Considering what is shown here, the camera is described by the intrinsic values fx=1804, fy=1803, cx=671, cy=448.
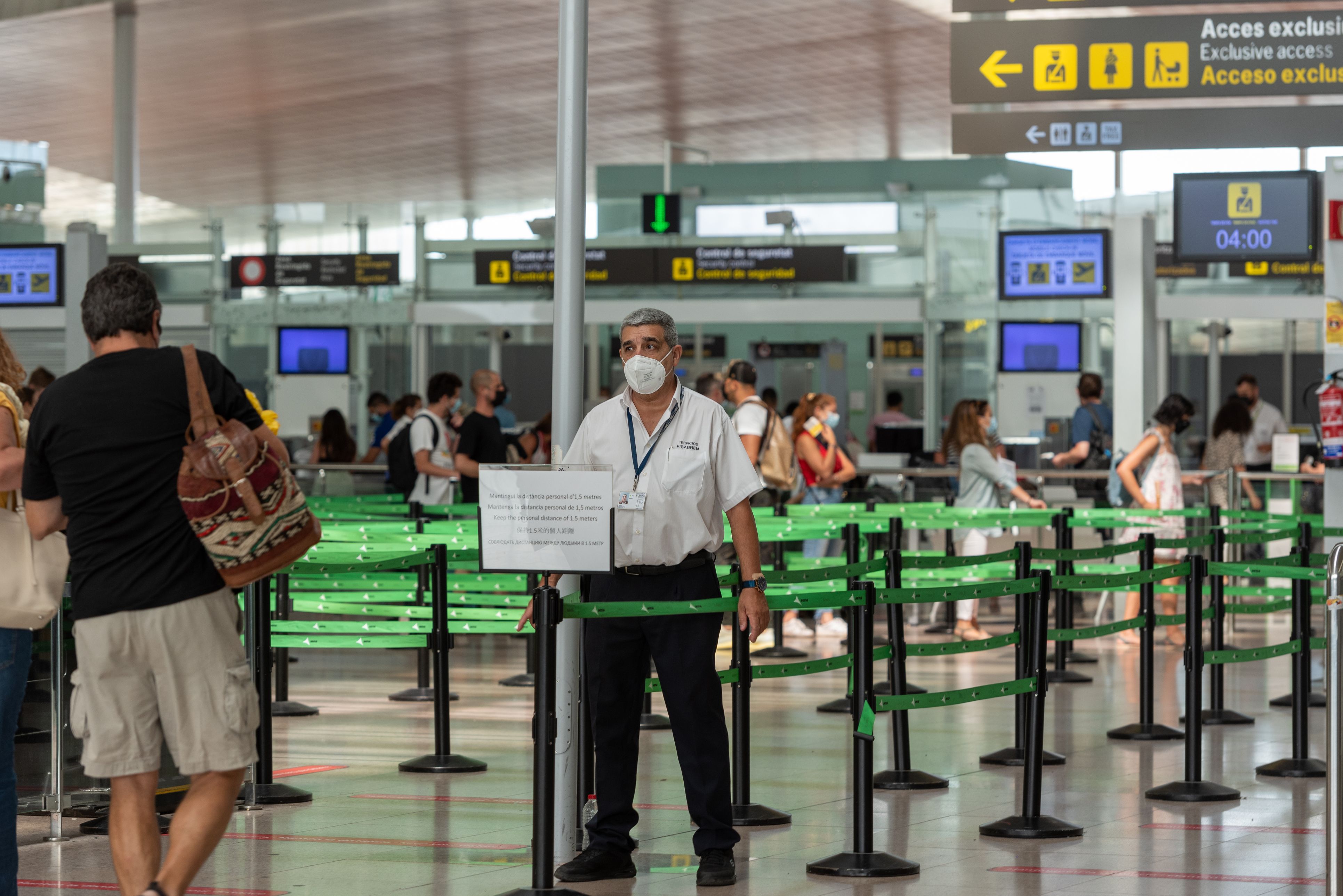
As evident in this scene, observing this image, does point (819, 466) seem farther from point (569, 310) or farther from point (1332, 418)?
point (569, 310)

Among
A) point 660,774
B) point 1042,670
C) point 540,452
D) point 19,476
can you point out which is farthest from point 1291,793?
point 540,452

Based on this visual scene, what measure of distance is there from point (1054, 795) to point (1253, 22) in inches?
207

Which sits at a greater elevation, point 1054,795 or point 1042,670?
point 1042,670

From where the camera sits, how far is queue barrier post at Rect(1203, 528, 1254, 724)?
8750mm

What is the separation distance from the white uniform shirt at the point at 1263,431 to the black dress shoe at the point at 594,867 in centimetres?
1433

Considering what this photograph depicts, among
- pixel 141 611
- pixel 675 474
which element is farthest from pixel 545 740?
pixel 141 611

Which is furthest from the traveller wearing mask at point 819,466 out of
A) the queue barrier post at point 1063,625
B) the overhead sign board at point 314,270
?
the overhead sign board at point 314,270

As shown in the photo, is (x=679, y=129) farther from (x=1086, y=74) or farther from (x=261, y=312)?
(x=1086, y=74)

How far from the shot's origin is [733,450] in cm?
566

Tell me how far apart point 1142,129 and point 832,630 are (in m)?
4.71

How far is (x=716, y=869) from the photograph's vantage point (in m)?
5.61

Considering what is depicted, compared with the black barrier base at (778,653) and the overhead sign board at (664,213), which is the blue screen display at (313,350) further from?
the black barrier base at (778,653)

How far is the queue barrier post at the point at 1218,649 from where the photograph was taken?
875 centimetres

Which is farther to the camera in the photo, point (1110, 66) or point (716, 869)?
point (1110, 66)
